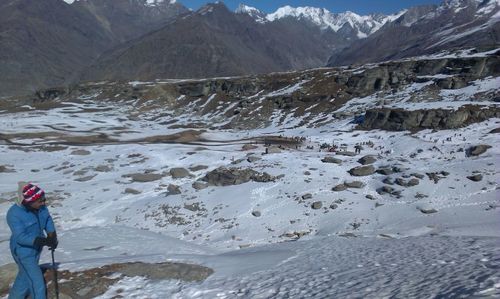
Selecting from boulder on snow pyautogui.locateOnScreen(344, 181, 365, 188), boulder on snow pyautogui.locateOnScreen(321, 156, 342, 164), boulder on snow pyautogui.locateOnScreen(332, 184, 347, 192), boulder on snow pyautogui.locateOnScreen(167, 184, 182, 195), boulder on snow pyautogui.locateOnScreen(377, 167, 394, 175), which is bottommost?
boulder on snow pyautogui.locateOnScreen(167, 184, 182, 195)

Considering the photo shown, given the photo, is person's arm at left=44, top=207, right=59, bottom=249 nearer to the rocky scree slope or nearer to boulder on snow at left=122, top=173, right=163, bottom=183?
boulder on snow at left=122, top=173, right=163, bottom=183

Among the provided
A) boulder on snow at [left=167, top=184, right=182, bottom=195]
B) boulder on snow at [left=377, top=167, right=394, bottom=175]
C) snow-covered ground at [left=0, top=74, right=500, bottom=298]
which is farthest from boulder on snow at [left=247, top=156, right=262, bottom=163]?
boulder on snow at [left=377, top=167, right=394, bottom=175]

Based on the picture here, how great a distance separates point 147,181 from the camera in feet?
119

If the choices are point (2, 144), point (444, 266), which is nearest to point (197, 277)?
point (444, 266)

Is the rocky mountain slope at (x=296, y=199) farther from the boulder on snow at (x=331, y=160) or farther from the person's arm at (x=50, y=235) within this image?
the person's arm at (x=50, y=235)

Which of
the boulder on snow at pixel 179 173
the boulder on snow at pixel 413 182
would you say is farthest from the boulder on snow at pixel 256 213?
the boulder on snow at pixel 179 173

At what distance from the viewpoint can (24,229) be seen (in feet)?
29.9

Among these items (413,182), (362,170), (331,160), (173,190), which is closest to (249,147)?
(331,160)

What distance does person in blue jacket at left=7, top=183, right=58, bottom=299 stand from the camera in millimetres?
9055

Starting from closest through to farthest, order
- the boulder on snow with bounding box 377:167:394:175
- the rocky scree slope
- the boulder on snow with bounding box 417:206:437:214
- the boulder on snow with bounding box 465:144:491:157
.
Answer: the boulder on snow with bounding box 417:206:437:214 < the boulder on snow with bounding box 377:167:394:175 < the boulder on snow with bounding box 465:144:491:157 < the rocky scree slope

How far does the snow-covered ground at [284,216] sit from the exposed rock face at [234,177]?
2.93 ft

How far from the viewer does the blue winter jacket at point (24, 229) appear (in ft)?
29.7

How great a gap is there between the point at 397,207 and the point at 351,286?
659 inches

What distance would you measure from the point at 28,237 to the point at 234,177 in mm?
24035
